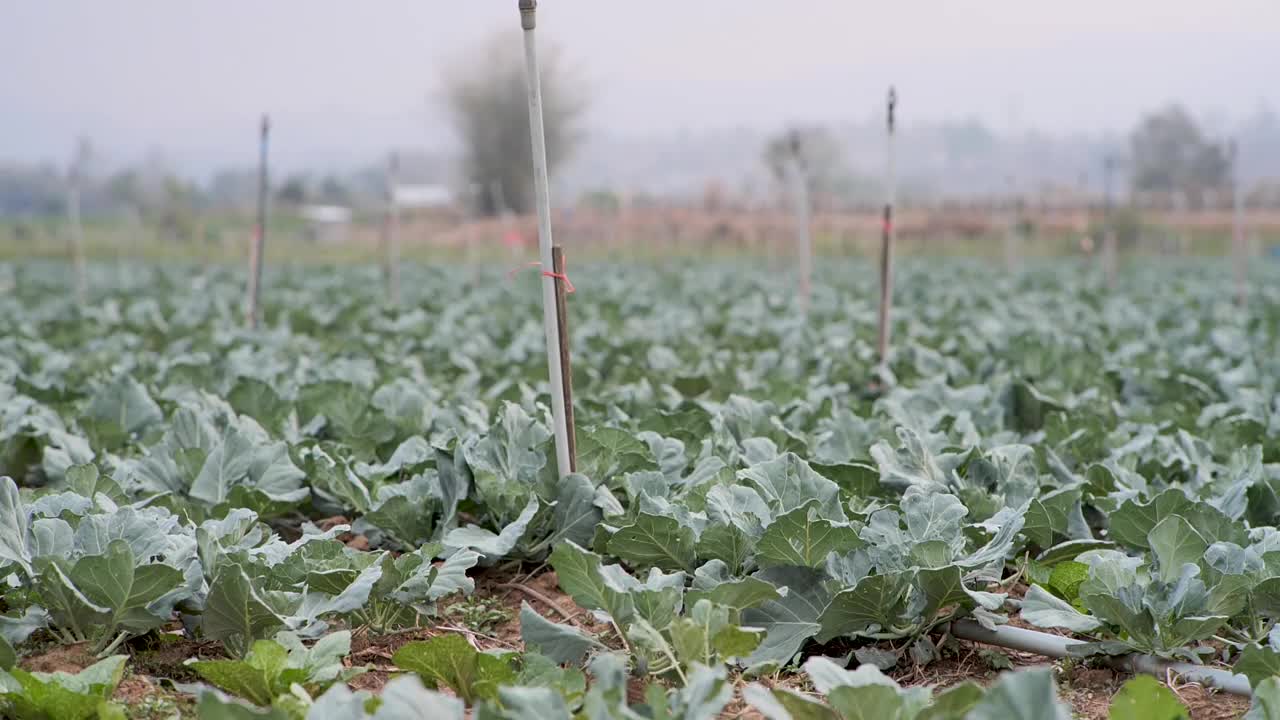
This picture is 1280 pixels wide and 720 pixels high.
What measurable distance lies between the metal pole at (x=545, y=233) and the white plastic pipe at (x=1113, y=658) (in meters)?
1.34

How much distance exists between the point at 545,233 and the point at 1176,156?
2797 inches

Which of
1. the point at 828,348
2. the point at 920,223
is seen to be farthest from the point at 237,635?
the point at 920,223

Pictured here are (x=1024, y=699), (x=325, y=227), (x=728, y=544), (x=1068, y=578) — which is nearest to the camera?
(x=1024, y=699)

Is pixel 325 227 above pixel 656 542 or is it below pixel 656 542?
below

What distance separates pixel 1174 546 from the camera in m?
3.08

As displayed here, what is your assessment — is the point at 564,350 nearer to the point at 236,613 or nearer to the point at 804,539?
the point at 804,539

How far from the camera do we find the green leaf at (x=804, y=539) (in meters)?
3.08

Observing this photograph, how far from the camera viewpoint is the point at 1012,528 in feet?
10.6

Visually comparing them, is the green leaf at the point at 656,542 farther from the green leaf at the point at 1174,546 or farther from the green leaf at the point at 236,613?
the green leaf at the point at 1174,546

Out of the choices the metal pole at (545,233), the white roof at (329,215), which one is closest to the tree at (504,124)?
the white roof at (329,215)

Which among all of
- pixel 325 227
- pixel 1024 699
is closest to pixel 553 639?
pixel 1024 699

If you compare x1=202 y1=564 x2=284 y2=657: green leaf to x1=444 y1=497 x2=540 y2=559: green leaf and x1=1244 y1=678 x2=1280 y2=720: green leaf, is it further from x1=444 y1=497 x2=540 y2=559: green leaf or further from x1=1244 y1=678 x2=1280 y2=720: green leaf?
x1=1244 y1=678 x2=1280 y2=720: green leaf

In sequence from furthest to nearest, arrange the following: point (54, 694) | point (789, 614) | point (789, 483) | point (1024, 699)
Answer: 1. point (789, 483)
2. point (789, 614)
3. point (54, 694)
4. point (1024, 699)

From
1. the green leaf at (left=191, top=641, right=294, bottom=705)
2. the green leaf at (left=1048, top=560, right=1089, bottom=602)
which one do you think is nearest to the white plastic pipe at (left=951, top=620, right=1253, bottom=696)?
the green leaf at (left=1048, top=560, right=1089, bottom=602)
